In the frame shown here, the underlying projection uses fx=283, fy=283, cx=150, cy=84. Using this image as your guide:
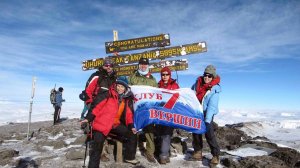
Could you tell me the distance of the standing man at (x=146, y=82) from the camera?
7.12m

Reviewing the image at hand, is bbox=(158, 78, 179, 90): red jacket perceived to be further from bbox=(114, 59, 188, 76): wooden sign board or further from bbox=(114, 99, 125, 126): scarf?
bbox=(114, 59, 188, 76): wooden sign board

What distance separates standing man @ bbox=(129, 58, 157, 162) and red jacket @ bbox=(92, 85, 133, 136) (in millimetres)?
1246

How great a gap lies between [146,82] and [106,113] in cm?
181

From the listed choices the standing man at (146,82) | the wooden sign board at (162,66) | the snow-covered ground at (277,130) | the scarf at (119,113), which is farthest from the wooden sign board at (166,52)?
the scarf at (119,113)

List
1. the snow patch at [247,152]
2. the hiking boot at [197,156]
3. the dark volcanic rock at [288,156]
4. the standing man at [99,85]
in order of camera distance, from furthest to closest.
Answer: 1. the snow patch at [247,152]
2. the hiking boot at [197,156]
3. the dark volcanic rock at [288,156]
4. the standing man at [99,85]

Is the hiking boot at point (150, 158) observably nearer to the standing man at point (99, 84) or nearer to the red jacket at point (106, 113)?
the red jacket at point (106, 113)

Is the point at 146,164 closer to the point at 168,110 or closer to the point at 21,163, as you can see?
the point at 168,110

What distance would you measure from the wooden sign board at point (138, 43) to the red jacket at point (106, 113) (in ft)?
20.1

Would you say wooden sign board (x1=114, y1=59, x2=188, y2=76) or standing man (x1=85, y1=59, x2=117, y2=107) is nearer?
standing man (x1=85, y1=59, x2=117, y2=107)

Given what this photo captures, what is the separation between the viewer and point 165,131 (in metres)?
7.09

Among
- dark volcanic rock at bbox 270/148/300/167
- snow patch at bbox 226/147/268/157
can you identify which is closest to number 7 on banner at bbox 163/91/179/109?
snow patch at bbox 226/147/268/157

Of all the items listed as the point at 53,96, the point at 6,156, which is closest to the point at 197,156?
the point at 6,156

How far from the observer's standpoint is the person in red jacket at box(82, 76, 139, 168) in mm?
6070

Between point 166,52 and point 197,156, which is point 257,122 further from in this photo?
point 197,156
